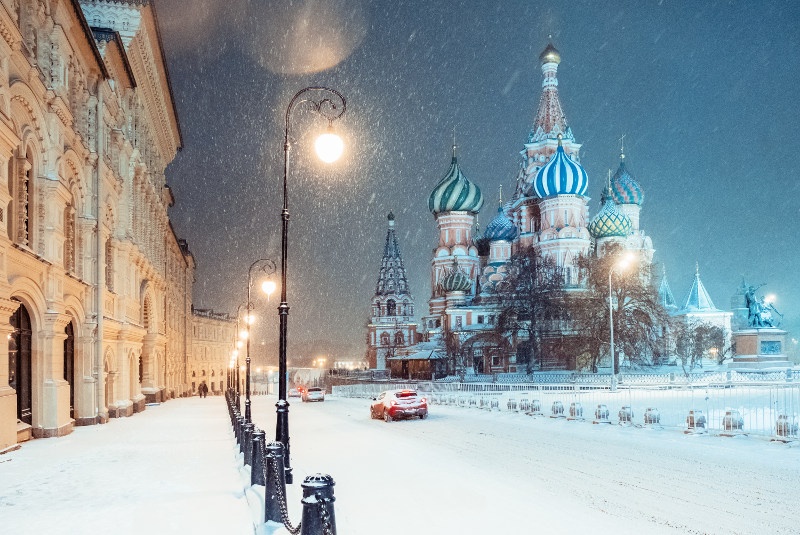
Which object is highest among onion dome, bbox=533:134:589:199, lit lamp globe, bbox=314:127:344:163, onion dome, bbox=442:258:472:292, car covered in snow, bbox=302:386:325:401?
onion dome, bbox=533:134:589:199

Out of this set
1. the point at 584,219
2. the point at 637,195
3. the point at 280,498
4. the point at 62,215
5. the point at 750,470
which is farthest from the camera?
the point at 637,195

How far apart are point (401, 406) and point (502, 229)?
7063 cm

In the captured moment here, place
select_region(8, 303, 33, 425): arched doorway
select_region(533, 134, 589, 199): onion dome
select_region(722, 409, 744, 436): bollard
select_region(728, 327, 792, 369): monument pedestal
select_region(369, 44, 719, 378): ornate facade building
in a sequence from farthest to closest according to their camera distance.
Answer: select_region(533, 134, 589, 199): onion dome
select_region(369, 44, 719, 378): ornate facade building
select_region(728, 327, 792, 369): monument pedestal
select_region(722, 409, 744, 436): bollard
select_region(8, 303, 33, 425): arched doorway

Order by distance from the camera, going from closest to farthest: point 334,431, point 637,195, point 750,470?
point 750,470 < point 334,431 < point 637,195

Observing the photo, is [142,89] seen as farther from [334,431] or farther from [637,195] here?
[637,195]

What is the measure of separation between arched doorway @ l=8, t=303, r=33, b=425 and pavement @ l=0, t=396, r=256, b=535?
85cm

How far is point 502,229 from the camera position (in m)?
95.3

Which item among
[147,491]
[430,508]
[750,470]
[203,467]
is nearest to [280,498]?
[430,508]

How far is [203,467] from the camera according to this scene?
13711 mm

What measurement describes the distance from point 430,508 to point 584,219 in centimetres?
7544

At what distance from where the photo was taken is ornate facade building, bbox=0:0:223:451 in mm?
16859

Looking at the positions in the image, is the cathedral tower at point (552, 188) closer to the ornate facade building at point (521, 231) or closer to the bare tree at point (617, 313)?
the ornate facade building at point (521, 231)

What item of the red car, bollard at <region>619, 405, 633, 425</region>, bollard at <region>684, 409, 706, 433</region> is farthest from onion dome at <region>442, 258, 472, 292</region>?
bollard at <region>684, 409, 706, 433</region>

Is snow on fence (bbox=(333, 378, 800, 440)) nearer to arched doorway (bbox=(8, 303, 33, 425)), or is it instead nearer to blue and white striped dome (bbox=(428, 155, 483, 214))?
arched doorway (bbox=(8, 303, 33, 425))
